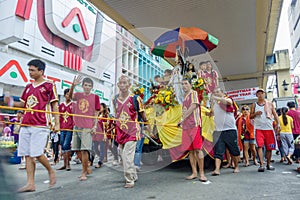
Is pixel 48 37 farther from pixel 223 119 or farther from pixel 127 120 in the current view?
pixel 223 119

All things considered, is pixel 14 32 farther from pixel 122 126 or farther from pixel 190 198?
pixel 190 198

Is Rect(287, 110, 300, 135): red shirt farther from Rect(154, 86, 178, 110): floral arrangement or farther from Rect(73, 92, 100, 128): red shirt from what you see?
Rect(73, 92, 100, 128): red shirt

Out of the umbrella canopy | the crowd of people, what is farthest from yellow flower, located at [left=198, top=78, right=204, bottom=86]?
the umbrella canopy

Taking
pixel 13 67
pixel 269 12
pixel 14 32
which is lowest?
pixel 13 67

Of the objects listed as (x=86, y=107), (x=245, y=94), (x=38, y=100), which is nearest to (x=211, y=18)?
(x=86, y=107)

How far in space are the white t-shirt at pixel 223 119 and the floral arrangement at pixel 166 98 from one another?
2.41 feet

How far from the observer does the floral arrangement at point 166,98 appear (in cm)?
410

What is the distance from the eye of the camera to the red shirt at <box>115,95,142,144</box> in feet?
10.4

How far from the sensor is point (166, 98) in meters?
4.11

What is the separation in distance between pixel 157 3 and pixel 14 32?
5724 mm

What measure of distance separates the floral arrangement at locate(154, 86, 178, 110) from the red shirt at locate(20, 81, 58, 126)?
71.6 inches

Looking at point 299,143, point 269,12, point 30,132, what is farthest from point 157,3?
point 299,143

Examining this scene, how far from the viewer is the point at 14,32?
8547 millimetres

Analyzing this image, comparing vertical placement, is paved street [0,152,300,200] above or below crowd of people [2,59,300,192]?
below
